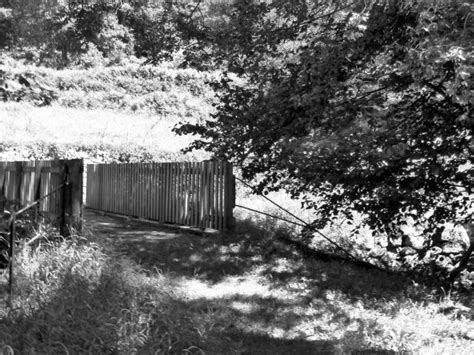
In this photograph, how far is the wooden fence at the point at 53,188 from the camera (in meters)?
7.90

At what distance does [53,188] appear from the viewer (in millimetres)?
8125

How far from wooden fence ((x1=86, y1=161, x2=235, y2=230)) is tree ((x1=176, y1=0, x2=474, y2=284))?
95cm

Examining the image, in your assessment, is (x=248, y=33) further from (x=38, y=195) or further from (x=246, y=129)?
(x=38, y=195)

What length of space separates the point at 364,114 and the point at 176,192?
15.0 feet

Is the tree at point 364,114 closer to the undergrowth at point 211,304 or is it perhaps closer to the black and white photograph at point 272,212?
the black and white photograph at point 272,212

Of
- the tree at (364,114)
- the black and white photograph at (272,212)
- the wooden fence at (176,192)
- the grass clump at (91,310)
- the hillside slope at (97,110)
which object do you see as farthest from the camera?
the hillside slope at (97,110)

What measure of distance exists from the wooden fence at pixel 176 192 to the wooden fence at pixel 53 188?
2.79 m

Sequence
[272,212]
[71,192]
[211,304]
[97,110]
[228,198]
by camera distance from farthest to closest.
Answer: [97,110], [272,212], [228,198], [71,192], [211,304]

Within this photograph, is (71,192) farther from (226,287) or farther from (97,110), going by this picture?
(97,110)

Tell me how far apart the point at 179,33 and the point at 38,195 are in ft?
14.6

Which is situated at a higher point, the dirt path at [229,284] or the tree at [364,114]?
the tree at [364,114]

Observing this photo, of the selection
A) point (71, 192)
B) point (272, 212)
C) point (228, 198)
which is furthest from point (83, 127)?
point (71, 192)

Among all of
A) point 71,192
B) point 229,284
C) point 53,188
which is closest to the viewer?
point 229,284

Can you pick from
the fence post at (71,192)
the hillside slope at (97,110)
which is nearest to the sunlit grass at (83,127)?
the hillside slope at (97,110)
